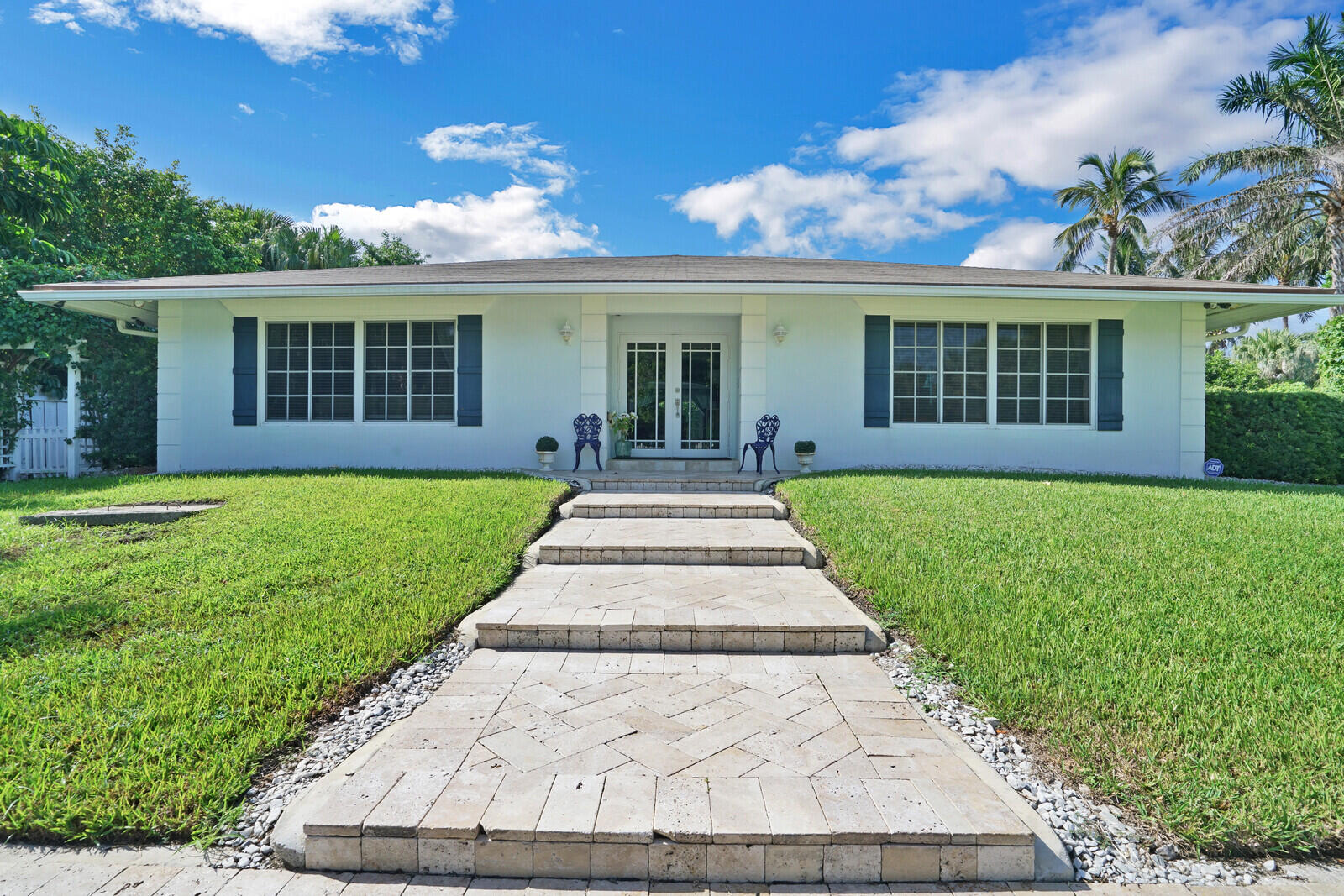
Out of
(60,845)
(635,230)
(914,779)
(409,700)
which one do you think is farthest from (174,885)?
(635,230)

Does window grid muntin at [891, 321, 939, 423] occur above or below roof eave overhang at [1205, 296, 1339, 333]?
below

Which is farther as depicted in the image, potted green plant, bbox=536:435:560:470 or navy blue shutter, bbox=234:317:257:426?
navy blue shutter, bbox=234:317:257:426

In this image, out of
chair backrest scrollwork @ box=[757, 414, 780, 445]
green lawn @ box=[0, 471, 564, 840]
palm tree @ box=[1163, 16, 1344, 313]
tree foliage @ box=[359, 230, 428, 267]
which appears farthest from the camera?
tree foliage @ box=[359, 230, 428, 267]

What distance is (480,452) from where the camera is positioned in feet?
27.7

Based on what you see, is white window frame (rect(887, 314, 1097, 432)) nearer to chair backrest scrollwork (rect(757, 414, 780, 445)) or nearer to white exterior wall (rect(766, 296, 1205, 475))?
white exterior wall (rect(766, 296, 1205, 475))

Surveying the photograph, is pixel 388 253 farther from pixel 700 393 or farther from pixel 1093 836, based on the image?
pixel 1093 836

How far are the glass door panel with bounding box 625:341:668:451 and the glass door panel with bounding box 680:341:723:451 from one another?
0.28 m

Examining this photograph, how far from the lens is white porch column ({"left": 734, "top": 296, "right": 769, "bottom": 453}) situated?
8.23 metres

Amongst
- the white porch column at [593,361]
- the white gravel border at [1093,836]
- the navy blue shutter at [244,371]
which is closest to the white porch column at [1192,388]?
the white porch column at [593,361]

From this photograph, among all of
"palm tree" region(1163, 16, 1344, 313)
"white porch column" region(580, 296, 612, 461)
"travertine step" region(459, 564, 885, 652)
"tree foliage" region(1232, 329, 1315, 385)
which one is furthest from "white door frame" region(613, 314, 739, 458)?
"tree foliage" region(1232, 329, 1315, 385)

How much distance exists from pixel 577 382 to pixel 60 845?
688cm

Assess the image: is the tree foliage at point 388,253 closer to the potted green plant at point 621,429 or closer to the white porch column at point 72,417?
the white porch column at point 72,417

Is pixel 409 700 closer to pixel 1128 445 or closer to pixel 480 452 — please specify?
pixel 480 452

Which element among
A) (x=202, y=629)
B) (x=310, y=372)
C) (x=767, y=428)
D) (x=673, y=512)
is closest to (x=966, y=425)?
(x=767, y=428)
